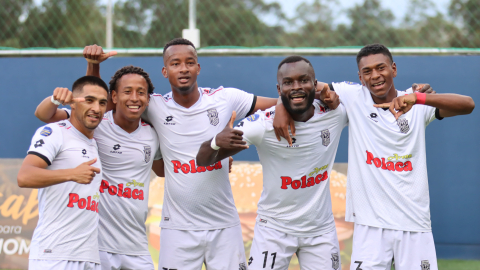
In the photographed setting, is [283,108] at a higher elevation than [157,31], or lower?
lower

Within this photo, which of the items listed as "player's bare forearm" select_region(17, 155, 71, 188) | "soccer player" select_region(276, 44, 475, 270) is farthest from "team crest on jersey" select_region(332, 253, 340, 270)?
"player's bare forearm" select_region(17, 155, 71, 188)

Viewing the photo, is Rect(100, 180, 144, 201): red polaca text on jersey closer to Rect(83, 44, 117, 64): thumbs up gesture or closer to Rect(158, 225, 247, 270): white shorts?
Rect(158, 225, 247, 270): white shorts

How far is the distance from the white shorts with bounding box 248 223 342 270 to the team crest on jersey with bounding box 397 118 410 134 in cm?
95

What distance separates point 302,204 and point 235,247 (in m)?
0.66

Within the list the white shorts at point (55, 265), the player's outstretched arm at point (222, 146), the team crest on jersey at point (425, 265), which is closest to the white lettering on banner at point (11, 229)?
the white shorts at point (55, 265)

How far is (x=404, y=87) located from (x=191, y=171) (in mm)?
3473

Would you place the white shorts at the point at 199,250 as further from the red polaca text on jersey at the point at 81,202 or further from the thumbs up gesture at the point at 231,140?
the thumbs up gesture at the point at 231,140

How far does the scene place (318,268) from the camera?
3438 mm

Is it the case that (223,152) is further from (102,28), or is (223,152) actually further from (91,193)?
(102,28)

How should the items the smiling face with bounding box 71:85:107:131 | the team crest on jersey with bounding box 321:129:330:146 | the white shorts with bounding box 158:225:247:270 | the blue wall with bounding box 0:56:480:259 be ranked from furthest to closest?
the blue wall with bounding box 0:56:480:259, the white shorts with bounding box 158:225:247:270, the team crest on jersey with bounding box 321:129:330:146, the smiling face with bounding box 71:85:107:131

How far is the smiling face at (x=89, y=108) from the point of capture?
3229 millimetres

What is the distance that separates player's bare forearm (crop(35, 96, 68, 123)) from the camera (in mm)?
3295

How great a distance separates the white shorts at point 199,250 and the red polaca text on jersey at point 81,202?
715mm

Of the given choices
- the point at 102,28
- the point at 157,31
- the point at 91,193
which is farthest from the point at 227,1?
the point at 91,193
